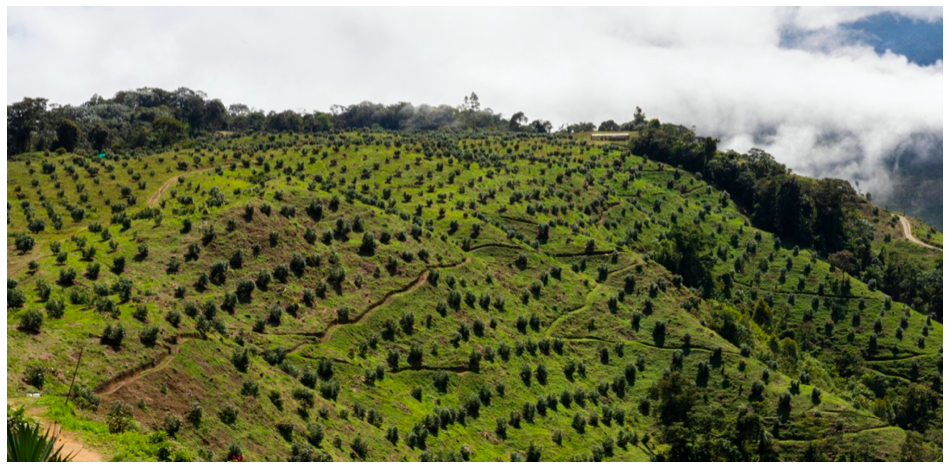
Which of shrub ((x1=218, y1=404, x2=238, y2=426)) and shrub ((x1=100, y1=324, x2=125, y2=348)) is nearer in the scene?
shrub ((x1=218, y1=404, x2=238, y2=426))

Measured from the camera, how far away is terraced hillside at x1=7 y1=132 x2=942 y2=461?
174ft

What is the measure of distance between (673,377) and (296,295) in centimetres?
4034

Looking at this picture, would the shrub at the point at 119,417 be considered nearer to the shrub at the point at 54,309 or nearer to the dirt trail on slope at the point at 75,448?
the dirt trail on slope at the point at 75,448

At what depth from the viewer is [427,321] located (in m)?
83.6

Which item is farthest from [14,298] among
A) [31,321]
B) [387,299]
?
[387,299]

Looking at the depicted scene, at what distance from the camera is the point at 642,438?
7762 cm

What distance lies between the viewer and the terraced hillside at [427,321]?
53.0m

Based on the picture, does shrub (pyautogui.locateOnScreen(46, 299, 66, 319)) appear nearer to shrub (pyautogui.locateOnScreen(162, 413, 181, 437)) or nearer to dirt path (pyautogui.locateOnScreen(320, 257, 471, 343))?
shrub (pyautogui.locateOnScreen(162, 413, 181, 437))

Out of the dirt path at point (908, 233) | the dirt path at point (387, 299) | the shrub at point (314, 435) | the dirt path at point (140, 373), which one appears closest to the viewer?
the dirt path at point (140, 373)

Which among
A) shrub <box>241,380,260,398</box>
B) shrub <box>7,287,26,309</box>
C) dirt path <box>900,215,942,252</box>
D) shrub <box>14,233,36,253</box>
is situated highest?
dirt path <box>900,215,942,252</box>

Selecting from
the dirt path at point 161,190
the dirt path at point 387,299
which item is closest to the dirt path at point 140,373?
the dirt path at point 387,299

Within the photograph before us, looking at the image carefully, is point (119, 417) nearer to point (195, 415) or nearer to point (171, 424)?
point (171, 424)

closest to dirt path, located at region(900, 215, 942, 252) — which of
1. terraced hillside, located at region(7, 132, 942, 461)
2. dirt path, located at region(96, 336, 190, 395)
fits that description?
terraced hillside, located at region(7, 132, 942, 461)

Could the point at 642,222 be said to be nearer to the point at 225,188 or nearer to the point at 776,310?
the point at 776,310
